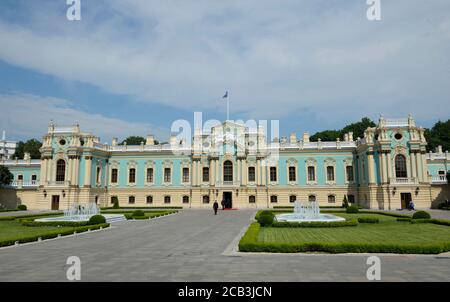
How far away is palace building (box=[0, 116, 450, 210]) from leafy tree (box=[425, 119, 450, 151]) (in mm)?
22146

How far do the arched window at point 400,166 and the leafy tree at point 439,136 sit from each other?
112 ft

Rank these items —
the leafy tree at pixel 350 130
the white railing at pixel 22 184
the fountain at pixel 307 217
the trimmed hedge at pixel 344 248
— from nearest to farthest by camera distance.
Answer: the trimmed hedge at pixel 344 248 < the fountain at pixel 307 217 < the white railing at pixel 22 184 < the leafy tree at pixel 350 130

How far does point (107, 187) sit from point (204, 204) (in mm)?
14037

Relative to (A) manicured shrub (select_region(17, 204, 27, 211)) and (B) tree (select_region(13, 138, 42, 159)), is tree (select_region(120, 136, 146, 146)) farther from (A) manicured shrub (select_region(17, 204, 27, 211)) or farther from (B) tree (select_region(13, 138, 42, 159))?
(A) manicured shrub (select_region(17, 204, 27, 211))

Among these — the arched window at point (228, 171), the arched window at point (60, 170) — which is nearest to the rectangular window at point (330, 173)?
the arched window at point (228, 171)

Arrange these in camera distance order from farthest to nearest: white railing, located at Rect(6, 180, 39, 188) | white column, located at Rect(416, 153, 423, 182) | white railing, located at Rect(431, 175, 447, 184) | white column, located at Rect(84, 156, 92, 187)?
white railing, located at Rect(6, 180, 39, 188) < white column, located at Rect(84, 156, 92, 187) < white railing, located at Rect(431, 175, 447, 184) < white column, located at Rect(416, 153, 423, 182)

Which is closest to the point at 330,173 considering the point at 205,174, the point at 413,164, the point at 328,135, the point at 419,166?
the point at 413,164

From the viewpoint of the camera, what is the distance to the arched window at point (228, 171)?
47.1m

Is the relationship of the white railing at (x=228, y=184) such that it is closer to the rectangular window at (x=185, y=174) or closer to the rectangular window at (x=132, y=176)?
the rectangular window at (x=185, y=174)

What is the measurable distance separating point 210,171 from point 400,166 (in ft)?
74.8

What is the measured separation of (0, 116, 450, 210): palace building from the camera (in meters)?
45.1

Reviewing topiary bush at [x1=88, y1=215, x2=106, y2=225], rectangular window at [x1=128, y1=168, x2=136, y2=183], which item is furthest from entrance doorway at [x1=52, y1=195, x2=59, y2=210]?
topiary bush at [x1=88, y1=215, x2=106, y2=225]

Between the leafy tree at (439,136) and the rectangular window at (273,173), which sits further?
the leafy tree at (439,136)

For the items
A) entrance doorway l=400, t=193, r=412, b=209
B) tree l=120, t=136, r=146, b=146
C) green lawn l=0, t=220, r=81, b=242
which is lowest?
green lawn l=0, t=220, r=81, b=242
